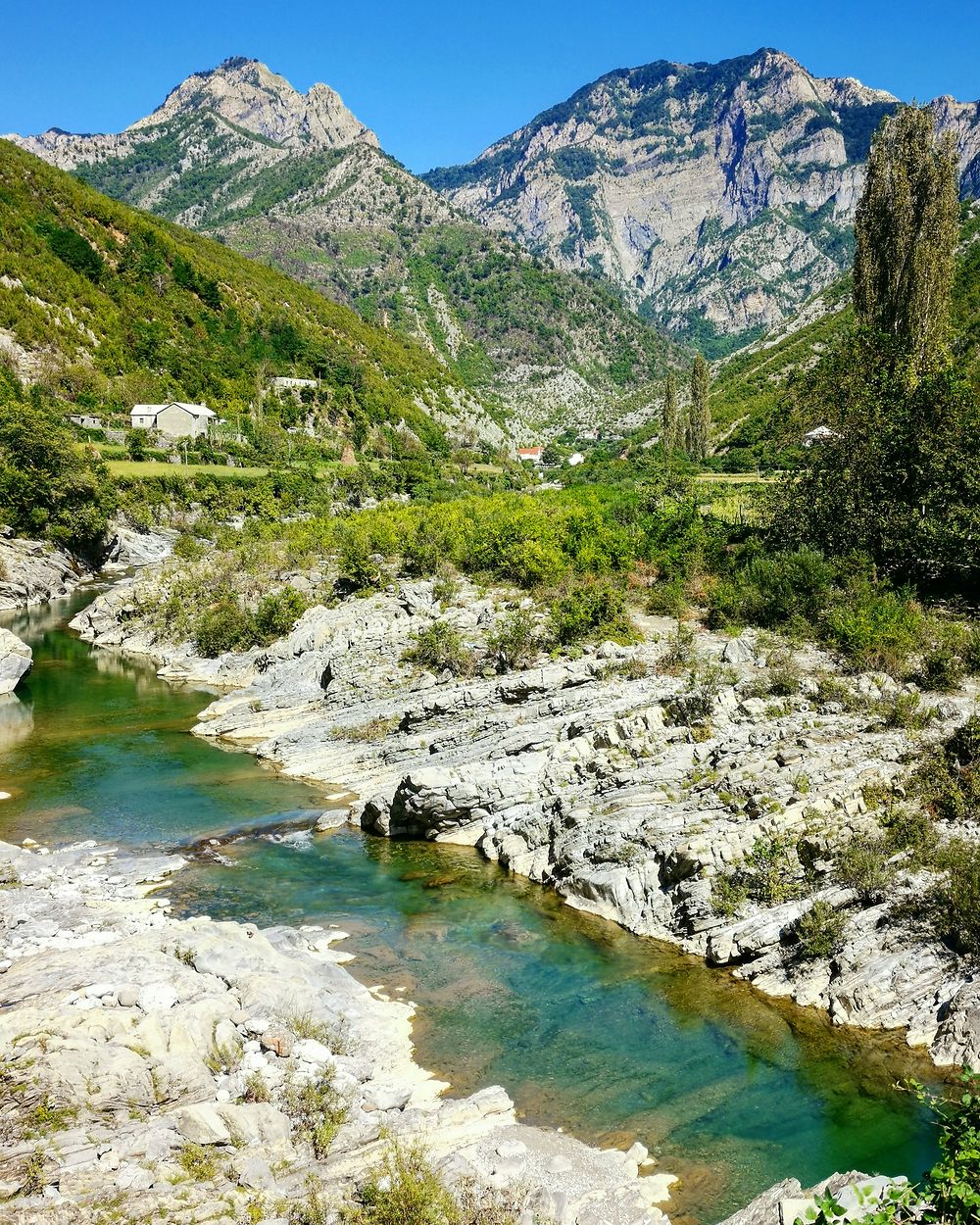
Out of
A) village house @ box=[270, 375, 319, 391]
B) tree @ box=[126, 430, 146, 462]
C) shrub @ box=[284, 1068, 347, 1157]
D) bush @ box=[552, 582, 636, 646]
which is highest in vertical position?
village house @ box=[270, 375, 319, 391]

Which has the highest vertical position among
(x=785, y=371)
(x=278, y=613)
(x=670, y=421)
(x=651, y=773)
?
(x=785, y=371)

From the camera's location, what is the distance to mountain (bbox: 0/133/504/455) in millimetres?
95562

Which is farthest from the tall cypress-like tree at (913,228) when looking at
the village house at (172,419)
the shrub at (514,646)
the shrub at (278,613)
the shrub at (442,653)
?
the village house at (172,419)

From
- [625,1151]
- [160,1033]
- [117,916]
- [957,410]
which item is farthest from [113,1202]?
[957,410]

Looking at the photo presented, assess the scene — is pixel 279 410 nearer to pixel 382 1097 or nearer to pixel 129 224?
pixel 129 224

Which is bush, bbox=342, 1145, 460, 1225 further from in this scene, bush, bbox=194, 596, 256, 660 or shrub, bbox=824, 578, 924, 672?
bush, bbox=194, 596, 256, 660

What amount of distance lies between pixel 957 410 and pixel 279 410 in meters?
91.1

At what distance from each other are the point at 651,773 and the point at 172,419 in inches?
3309

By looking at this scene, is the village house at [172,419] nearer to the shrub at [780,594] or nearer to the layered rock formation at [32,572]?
the layered rock formation at [32,572]

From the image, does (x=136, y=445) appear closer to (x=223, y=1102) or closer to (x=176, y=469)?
(x=176, y=469)

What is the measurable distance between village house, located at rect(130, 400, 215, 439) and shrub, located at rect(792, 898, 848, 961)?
87101mm

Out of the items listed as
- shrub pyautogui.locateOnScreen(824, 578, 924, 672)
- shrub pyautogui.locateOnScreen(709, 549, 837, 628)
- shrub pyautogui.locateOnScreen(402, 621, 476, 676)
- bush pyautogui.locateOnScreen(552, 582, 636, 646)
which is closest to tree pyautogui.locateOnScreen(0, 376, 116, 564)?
shrub pyautogui.locateOnScreen(402, 621, 476, 676)

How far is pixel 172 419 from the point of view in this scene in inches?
3605

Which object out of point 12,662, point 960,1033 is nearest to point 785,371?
point 12,662
